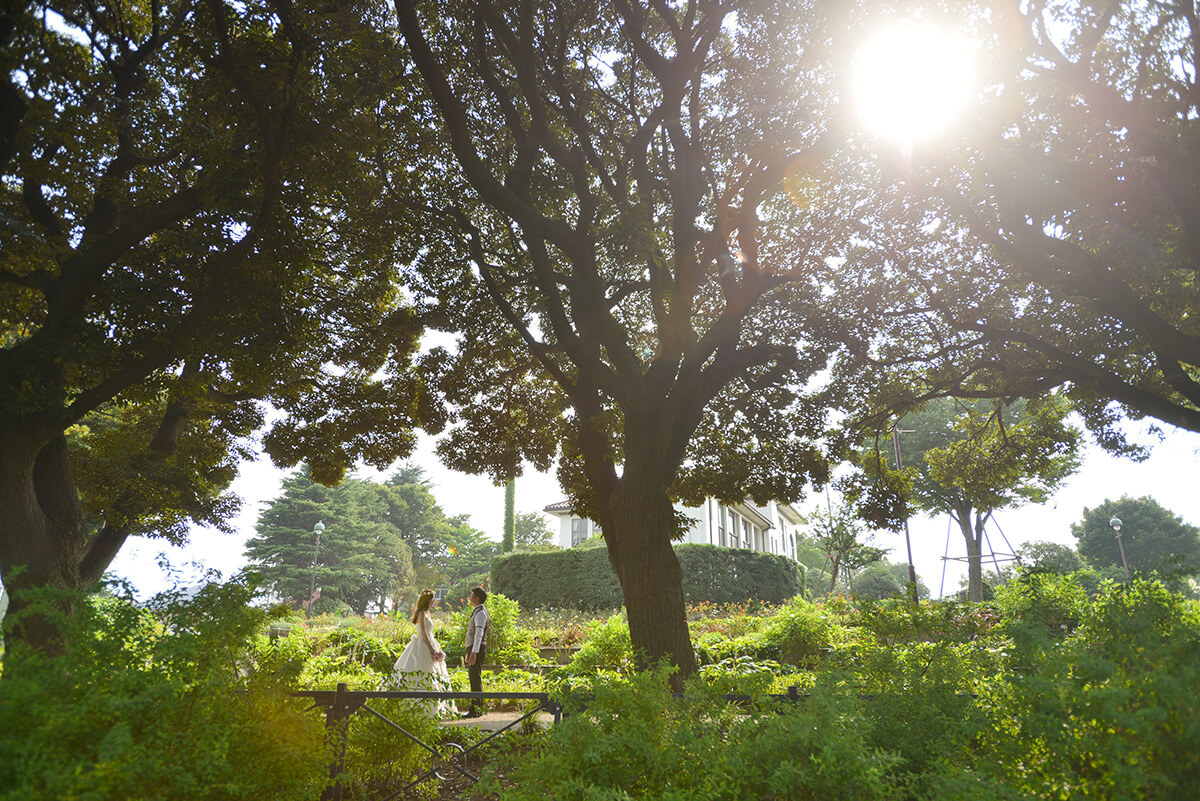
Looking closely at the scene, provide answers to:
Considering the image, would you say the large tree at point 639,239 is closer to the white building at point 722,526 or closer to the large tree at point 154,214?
the large tree at point 154,214

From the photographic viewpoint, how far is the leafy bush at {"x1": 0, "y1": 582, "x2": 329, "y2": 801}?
2275 mm

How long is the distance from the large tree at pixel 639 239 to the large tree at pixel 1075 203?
188cm

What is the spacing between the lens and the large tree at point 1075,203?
794cm

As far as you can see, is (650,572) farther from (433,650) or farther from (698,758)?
(698,758)

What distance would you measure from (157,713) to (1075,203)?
11.6 m

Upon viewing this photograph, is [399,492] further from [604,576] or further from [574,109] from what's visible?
[574,109]

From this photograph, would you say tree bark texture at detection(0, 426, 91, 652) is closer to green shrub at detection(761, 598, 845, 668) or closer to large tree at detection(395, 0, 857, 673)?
large tree at detection(395, 0, 857, 673)

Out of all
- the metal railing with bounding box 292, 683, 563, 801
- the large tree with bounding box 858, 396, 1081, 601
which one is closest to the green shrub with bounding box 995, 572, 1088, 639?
the metal railing with bounding box 292, 683, 563, 801

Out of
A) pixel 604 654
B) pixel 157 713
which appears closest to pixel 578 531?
pixel 604 654

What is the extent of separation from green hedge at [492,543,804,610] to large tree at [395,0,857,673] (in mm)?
11969

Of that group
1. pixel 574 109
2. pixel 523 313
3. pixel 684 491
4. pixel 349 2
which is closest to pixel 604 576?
pixel 684 491

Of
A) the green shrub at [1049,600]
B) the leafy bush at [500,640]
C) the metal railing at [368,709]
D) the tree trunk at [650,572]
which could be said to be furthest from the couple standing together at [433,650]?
the green shrub at [1049,600]

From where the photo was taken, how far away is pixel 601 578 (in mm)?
22844

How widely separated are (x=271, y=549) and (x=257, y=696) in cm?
4321
